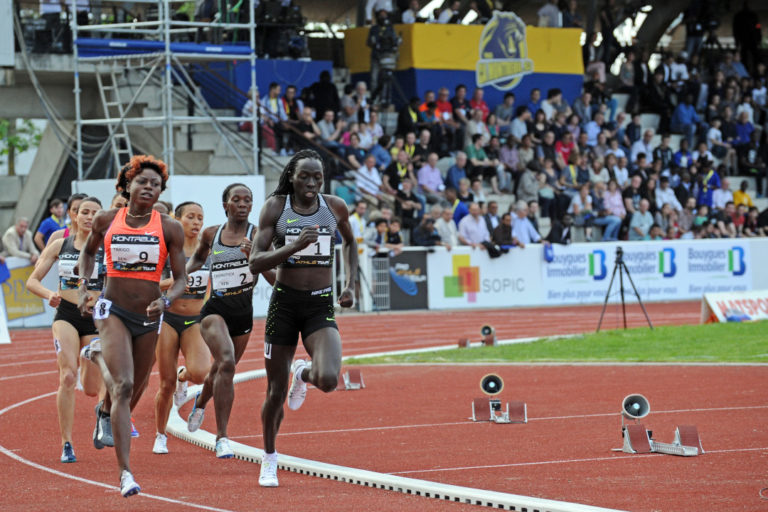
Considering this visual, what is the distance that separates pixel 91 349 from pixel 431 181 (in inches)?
727

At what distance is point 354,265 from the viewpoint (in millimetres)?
9227

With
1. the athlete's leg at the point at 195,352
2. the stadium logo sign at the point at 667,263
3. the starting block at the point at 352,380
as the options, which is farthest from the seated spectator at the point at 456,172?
the athlete's leg at the point at 195,352

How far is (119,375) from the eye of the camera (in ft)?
27.9

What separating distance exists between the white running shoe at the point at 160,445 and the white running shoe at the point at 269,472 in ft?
5.94

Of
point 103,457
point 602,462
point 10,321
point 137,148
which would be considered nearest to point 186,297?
point 103,457

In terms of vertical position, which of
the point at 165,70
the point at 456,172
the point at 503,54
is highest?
the point at 503,54

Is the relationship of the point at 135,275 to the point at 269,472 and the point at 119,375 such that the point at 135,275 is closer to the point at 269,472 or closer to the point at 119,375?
the point at 119,375

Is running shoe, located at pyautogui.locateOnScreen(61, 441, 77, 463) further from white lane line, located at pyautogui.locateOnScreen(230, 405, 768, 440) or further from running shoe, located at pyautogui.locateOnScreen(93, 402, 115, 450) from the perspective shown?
white lane line, located at pyautogui.locateOnScreen(230, 405, 768, 440)

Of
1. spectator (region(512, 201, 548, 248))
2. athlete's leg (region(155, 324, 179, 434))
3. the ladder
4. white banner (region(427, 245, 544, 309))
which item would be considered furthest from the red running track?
spectator (region(512, 201, 548, 248))

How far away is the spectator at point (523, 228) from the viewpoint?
2806 cm

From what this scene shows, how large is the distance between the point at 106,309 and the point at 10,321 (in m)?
15.0

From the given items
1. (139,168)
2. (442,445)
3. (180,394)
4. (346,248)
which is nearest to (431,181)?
(180,394)

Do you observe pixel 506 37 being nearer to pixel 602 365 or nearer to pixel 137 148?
pixel 137 148

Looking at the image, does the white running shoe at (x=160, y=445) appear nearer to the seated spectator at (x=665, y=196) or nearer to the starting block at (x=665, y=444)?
the starting block at (x=665, y=444)
